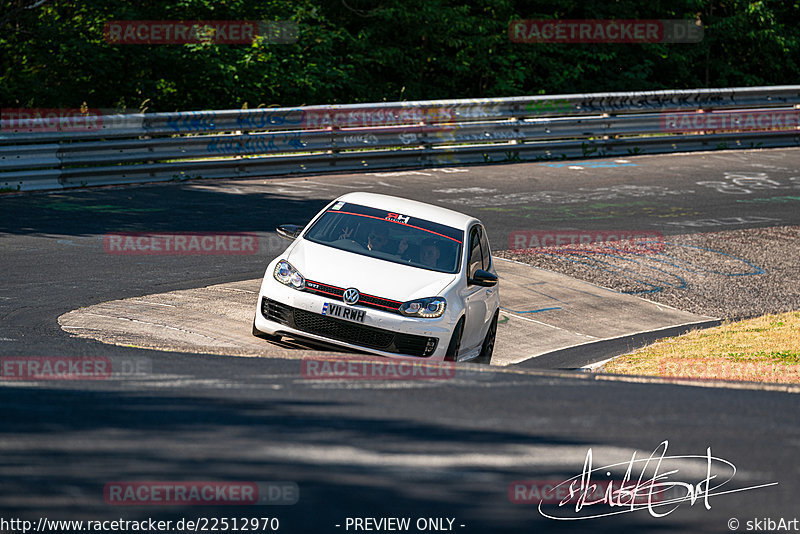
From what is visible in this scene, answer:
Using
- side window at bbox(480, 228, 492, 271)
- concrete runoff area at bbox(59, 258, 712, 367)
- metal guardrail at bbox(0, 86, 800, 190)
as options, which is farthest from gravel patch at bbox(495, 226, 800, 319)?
metal guardrail at bbox(0, 86, 800, 190)

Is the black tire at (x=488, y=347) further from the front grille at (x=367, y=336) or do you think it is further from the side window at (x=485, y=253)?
the front grille at (x=367, y=336)

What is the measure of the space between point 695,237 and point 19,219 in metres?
11.1

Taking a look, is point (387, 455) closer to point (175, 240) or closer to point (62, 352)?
point (62, 352)

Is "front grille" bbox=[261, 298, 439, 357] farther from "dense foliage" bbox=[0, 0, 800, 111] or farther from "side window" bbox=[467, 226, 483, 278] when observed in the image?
"dense foliage" bbox=[0, 0, 800, 111]

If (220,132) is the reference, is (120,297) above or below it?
below

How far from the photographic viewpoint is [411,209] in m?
10.0

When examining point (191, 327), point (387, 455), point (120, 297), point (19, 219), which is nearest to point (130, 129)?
point (19, 219)

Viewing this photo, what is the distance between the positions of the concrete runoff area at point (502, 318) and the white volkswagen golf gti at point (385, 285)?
0.38m

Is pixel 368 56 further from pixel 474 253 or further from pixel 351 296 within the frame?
pixel 351 296

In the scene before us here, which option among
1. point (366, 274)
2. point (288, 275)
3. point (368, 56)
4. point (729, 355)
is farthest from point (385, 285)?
point (368, 56)

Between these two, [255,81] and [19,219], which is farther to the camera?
[255,81]

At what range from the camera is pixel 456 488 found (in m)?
2.93

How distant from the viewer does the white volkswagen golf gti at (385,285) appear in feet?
27.1

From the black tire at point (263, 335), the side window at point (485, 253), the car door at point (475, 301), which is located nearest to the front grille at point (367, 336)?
the black tire at point (263, 335)
